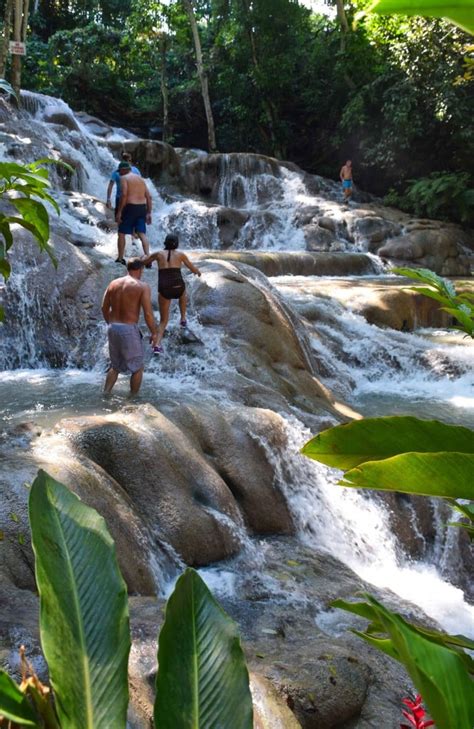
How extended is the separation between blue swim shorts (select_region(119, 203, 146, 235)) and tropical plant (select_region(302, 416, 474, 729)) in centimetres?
902

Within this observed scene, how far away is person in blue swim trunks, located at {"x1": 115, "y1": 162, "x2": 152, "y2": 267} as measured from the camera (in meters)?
9.48

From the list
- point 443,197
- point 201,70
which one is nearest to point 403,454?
point 443,197

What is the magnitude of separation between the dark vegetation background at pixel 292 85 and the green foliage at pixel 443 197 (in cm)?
4

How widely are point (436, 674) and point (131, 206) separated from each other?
9.34 meters

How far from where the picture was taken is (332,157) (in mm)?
24344

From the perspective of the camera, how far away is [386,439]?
2.99 feet

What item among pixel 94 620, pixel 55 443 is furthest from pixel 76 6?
pixel 94 620

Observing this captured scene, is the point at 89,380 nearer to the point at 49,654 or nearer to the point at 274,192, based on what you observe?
the point at 49,654

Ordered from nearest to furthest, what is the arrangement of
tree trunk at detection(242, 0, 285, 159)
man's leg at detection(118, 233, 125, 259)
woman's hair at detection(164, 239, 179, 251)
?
woman's hair at detection(164, 239, 179, 251) → man's leg at detection(118, 233, 125, 259) → tree trunk at detection(242, 0, 285, 159)

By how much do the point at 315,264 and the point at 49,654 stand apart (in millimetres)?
14302

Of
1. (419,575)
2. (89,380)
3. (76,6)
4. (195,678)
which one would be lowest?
(419,575)

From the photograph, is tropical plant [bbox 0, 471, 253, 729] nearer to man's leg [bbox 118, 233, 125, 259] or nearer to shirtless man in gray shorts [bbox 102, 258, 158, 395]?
shirtless man in gray shorts [bbox 102, 258, 158, 395]

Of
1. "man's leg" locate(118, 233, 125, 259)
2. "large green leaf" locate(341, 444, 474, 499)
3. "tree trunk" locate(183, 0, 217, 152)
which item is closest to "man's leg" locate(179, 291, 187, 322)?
"man's leg" locate(118, 233, 125, 259)

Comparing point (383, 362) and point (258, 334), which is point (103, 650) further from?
point (383, 362)
